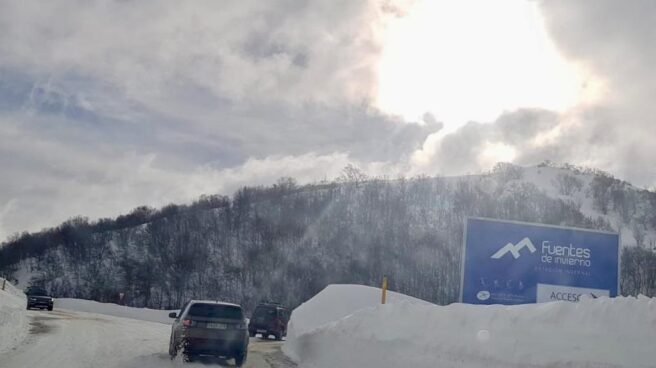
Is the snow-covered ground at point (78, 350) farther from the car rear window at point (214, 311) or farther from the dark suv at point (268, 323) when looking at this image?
the dark suv at point (268, 323)

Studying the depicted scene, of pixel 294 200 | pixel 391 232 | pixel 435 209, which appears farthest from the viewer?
pixel 294 200

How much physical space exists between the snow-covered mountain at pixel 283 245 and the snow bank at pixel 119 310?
53484 millimetres

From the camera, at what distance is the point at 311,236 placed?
14388 cm

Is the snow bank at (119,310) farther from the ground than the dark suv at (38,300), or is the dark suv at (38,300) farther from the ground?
the dark suv at (38,300)

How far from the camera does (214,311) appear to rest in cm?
1720

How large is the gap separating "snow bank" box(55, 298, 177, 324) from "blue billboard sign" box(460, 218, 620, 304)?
35.5 meters

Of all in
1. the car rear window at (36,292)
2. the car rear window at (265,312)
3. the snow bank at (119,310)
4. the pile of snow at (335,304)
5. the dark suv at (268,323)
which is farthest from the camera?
the snow bank at (119,310)

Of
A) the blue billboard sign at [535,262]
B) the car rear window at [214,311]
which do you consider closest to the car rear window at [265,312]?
the car rear window at [214,311]

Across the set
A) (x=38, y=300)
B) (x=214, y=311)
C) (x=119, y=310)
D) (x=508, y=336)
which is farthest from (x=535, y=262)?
(x=119, y=310)

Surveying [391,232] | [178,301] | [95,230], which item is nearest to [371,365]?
[178,301]

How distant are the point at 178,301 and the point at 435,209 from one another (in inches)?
2504

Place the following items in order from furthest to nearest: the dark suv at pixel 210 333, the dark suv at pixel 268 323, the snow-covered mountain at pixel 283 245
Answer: the snow-covered mountain at pixel 283 245 → the dark suv at pixel 268 323 → the dark suv at pixel 210 333

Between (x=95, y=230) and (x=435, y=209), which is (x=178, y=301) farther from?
(x=435, y=209)

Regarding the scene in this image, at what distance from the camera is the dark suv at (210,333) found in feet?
54.7
